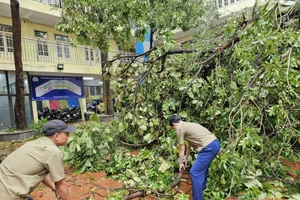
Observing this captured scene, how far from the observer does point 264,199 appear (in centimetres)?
280

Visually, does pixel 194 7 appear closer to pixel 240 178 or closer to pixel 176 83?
pixel 176 83

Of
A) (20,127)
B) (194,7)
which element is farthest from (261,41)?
(20,127)

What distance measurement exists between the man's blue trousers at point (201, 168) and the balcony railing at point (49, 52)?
371 inches

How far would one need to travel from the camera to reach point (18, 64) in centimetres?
734

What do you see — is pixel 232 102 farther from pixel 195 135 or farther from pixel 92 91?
pixel 92 91

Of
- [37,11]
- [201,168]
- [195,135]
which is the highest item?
[37,11]

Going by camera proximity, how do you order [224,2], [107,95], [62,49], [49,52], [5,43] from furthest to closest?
[224,2] < [62,49] < [107,95] < [49,52] < [5,43]

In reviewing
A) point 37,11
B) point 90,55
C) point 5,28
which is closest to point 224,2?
point 90,55

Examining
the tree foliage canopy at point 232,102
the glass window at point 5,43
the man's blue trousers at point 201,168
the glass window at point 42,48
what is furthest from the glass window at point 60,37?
the man's blue trousers at point 201,168

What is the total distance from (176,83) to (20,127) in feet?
20.7

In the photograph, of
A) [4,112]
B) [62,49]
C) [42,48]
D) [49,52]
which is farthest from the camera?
[62,49]

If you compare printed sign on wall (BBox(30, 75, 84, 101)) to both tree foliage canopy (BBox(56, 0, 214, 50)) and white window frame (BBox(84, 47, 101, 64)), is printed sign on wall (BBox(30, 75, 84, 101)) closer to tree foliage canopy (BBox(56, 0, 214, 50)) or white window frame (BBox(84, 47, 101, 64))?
white window frame (BBox(84, 47, 101, 64))

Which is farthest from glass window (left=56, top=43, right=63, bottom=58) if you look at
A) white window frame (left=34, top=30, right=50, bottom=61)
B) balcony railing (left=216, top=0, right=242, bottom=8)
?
balcony railing (left=216, top=0, right=242, bottom=8)

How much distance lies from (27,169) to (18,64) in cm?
696
